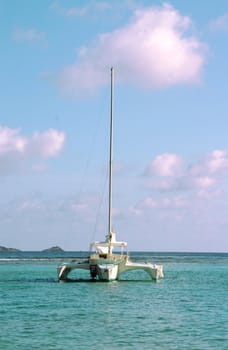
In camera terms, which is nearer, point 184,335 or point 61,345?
point 61,345

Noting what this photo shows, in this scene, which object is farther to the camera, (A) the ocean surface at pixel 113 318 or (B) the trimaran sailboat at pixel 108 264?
(B) the trimaran sailboat at pixel 108 264

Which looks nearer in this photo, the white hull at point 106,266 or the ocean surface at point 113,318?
the ocean surface at point 113,318

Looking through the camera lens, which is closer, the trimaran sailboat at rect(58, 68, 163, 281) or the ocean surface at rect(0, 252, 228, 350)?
the ocean surface at rect(0, 252, 228, 350)

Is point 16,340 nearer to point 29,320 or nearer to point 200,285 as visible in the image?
point 29,320

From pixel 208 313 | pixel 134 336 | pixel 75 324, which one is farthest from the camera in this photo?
pixel 208 313

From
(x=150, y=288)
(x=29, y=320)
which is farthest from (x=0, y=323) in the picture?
(x=150, y=288)

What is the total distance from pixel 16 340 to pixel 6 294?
1881 centimetres

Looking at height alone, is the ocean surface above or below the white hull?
below

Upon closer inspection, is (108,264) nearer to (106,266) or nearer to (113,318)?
(106,266)

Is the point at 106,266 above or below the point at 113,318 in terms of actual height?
above

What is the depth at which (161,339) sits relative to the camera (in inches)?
→ 907

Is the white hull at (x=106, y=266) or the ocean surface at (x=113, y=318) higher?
the white hull at (x=106, y=266)

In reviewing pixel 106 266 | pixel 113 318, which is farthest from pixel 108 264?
pixel 113 318

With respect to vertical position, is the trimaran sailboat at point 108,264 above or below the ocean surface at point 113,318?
above
